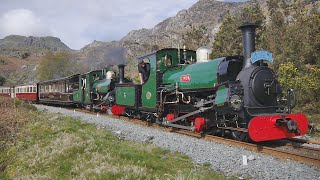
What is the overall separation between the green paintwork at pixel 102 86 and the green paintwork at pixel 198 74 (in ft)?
29.2

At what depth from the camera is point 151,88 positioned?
14773mm

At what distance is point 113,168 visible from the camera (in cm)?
687

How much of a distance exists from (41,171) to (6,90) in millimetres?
48978

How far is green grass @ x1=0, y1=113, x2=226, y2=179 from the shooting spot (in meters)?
6.73

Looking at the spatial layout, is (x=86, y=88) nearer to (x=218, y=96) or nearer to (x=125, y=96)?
(x=125, y=96)

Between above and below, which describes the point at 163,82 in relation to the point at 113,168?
above

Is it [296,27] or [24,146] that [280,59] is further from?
[24,146]

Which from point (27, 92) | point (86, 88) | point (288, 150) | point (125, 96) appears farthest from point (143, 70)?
point (27, 92)

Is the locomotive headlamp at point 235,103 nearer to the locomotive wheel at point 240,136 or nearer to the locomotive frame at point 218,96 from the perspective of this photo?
the locomotive frame at point 218,96

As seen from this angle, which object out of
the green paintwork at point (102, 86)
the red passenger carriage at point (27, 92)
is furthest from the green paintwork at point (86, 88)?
the red passenger carriage at point (27, 92)

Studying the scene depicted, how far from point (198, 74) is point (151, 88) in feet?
11.0

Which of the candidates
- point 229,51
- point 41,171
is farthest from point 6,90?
point 41,171

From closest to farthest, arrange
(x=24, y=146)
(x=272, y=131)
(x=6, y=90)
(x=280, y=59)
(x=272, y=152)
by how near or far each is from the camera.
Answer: (x=272, y=152) → (x=272, y=131) → (x=24, y=146) → (x=280, y=59) → (x=6, y=90)

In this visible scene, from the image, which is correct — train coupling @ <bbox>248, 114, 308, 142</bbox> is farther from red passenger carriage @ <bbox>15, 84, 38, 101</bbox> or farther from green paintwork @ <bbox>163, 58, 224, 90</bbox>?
red passenger carriage @ <bbox>15, 84, 38, 101</bbox>
